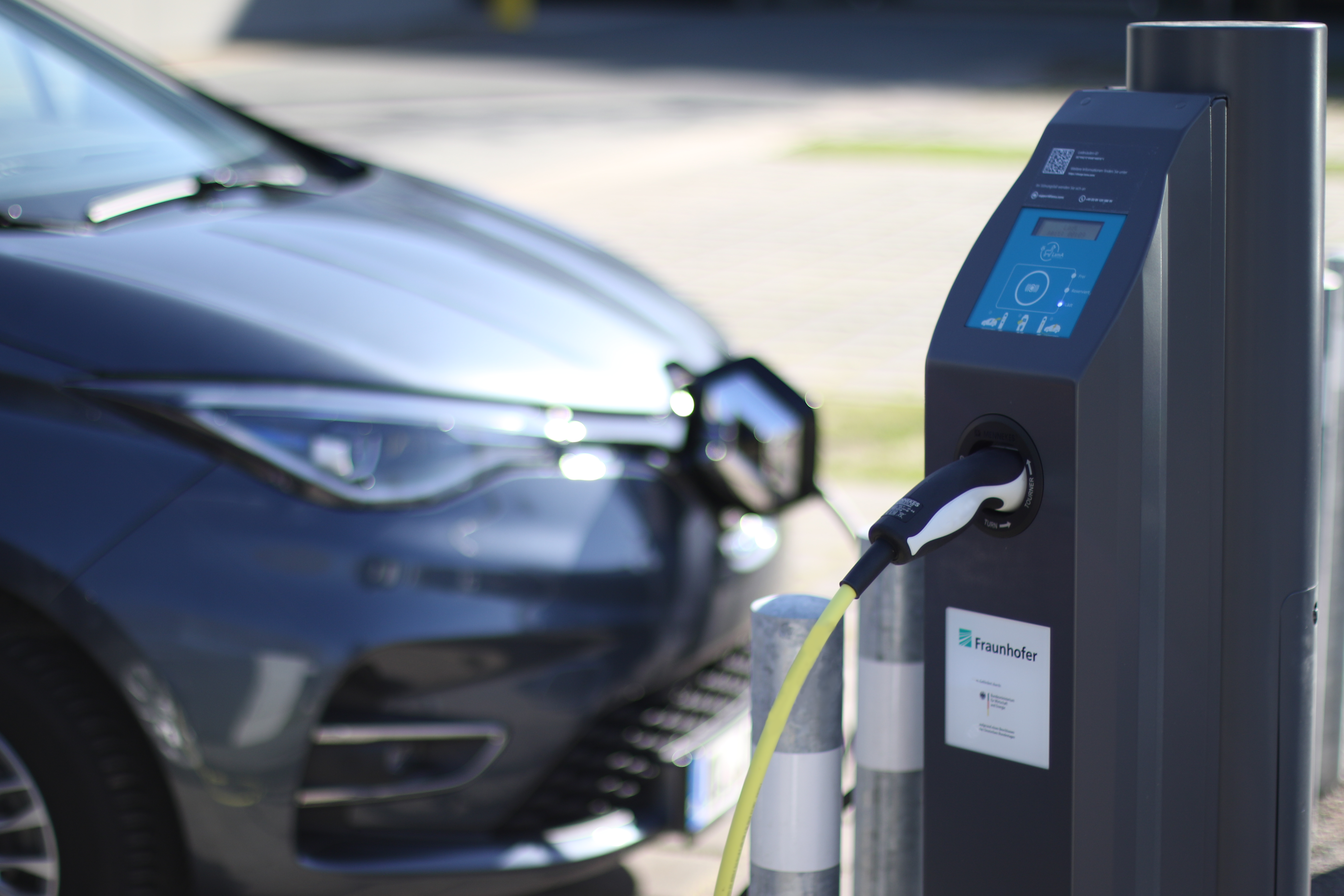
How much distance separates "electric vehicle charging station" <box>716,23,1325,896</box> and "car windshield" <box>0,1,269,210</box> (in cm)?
182

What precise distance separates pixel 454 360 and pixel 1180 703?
1.26 m

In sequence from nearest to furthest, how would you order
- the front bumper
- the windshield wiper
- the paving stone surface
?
the front bumper → the windshield wiper → the paving stone surface

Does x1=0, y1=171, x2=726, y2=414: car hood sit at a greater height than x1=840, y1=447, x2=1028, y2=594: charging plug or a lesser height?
greater

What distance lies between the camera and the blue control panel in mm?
1494

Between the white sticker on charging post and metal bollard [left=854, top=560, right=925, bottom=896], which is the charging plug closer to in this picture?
the white sticker on charging post

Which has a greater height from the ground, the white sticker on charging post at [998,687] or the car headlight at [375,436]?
the car headlight at [375,436]

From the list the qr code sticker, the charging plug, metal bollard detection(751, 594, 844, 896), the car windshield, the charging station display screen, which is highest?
the car windshield

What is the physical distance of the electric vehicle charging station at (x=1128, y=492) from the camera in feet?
4.90

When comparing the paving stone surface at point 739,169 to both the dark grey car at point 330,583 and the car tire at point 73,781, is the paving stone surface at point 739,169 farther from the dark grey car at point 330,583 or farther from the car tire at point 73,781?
the car tire at point 73,781

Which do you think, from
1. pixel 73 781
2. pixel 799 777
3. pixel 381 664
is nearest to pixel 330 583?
pixel 381 664

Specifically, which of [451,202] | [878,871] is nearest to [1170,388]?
[878,871]

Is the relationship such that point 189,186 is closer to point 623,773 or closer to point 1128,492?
point 623,773

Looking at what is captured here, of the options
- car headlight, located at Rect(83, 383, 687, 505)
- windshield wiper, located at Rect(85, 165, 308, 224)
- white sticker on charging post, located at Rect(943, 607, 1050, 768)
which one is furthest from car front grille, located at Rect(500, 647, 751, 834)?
windshield wiper, located at Rect(85, 165, 308, 224)

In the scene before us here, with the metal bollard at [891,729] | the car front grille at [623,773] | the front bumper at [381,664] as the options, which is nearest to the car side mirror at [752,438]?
the front bumper at [381,664]
